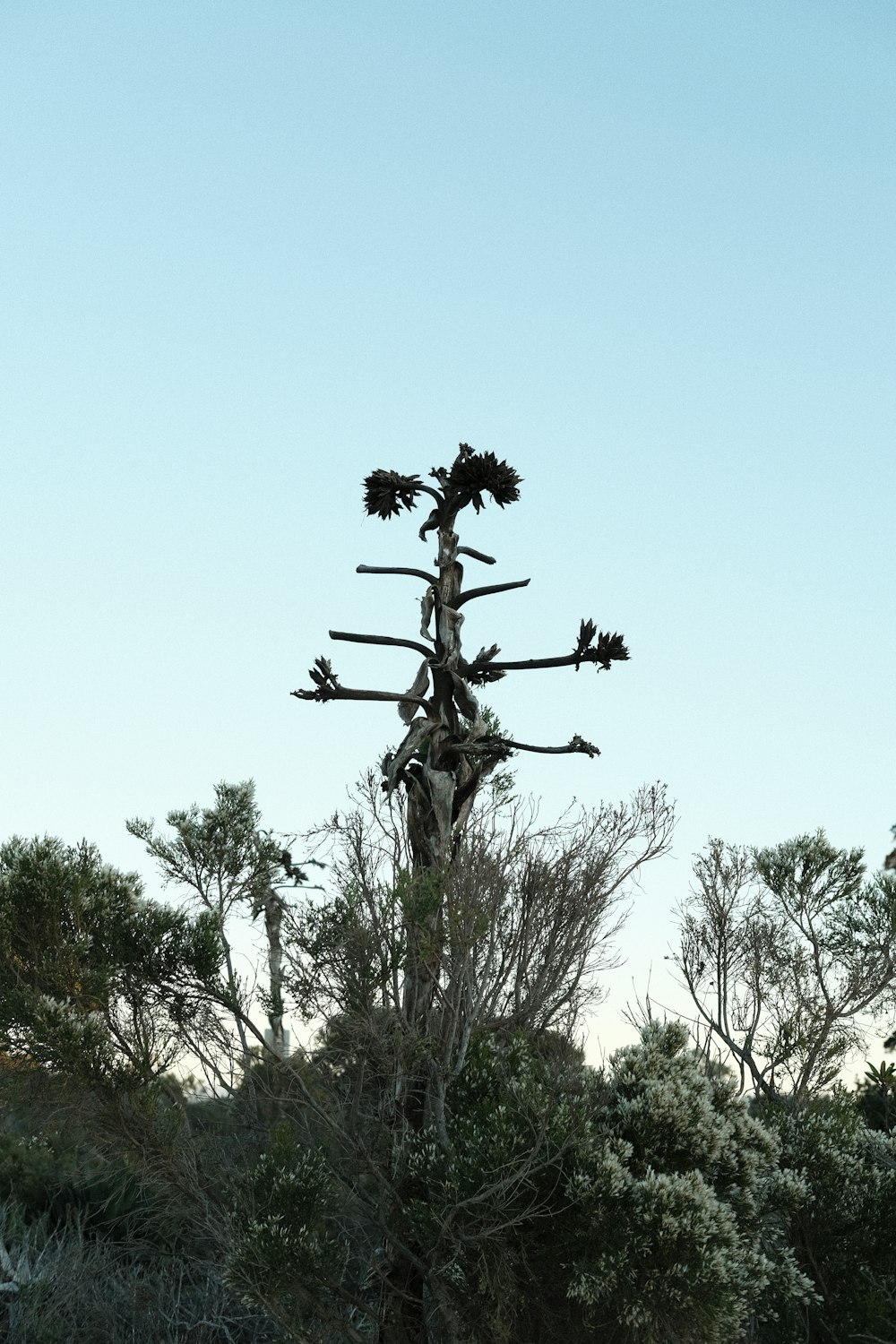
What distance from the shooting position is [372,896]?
402 inches

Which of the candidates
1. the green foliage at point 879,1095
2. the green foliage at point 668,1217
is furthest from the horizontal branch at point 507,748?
the green foliage at point 879,1095

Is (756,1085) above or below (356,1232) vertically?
above

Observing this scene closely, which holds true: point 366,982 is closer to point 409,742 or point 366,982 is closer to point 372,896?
point 372,896

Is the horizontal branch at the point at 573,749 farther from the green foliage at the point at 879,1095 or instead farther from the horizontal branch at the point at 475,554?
the green foliage at the point at 879,1095

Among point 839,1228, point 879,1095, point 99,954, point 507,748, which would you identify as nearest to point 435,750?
point 507,748

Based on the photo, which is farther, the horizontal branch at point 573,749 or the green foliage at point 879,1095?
the green foliage at point 879,1095

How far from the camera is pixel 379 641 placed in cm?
1212

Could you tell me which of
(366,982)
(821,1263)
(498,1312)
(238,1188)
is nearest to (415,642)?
(366,982)

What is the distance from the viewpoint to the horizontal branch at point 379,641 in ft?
39.3

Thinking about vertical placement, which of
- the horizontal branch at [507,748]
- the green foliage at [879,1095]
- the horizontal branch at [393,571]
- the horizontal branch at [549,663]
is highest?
the horizontal branch at [393,571]

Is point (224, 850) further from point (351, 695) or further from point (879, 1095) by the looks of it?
point (879, 1095)

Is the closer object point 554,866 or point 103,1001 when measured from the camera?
point 103,1001

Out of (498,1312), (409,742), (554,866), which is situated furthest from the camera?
(554,866)

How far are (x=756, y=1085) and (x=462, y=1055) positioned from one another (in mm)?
8572
